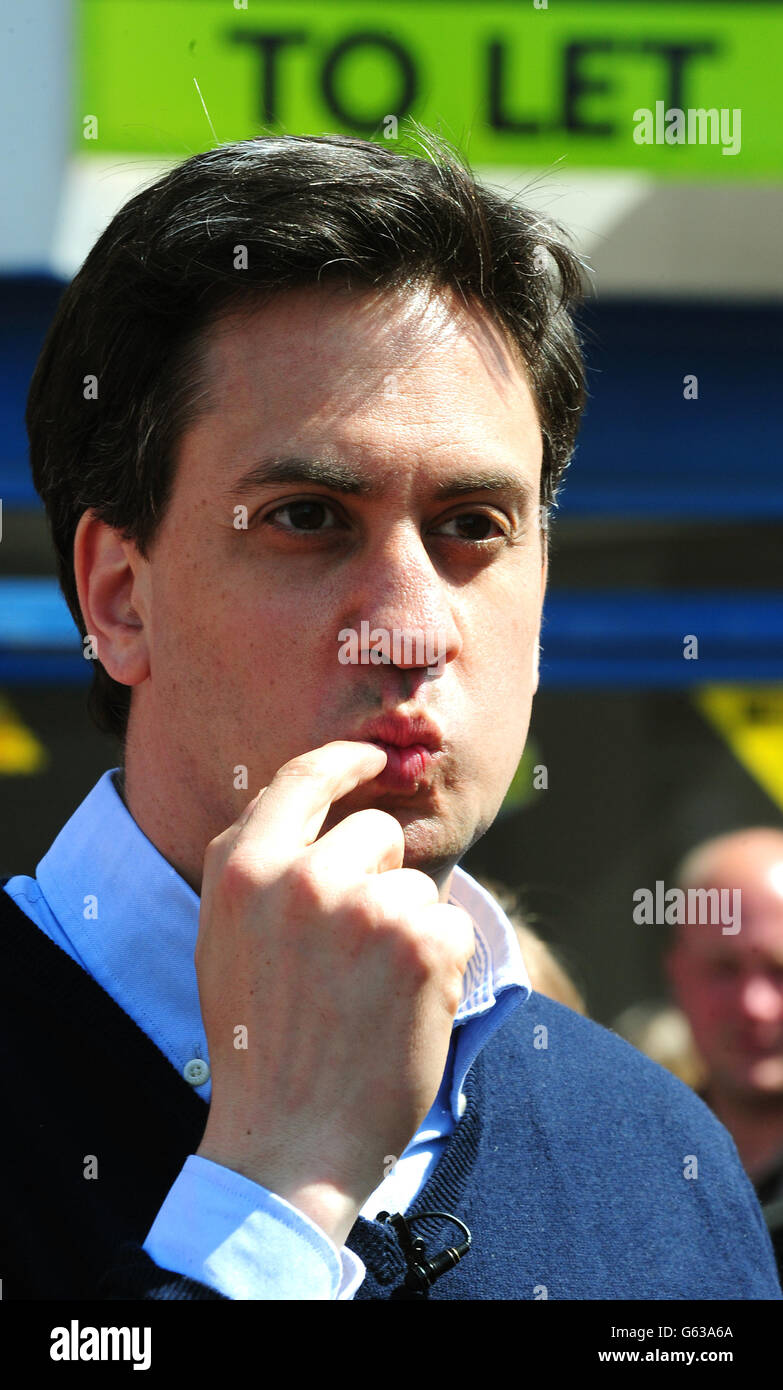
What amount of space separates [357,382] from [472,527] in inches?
9.1

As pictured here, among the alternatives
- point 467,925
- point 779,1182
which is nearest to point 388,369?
point 467,925

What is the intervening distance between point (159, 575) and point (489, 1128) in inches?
32.8

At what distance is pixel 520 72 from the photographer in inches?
209

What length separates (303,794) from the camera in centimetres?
148

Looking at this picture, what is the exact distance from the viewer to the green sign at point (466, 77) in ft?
16.6

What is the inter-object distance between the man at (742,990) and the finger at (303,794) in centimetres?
252

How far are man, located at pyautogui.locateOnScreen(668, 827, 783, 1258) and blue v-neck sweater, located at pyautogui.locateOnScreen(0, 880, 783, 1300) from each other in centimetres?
164

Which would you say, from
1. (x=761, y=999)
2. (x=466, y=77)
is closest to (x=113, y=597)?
(x=761, y=999)

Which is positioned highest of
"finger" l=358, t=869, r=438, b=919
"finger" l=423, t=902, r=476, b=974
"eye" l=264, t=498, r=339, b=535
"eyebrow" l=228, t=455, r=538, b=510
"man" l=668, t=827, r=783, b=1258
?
"eyebrow" l=228, t=455, r=538, b=510

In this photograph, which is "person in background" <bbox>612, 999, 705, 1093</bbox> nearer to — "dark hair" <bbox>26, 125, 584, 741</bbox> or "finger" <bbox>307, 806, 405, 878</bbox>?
"dark hair" <bbox>26, 125, 584, 741</bbox>

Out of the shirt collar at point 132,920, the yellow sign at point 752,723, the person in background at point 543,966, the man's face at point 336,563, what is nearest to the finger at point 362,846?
the man's face at point 336,563

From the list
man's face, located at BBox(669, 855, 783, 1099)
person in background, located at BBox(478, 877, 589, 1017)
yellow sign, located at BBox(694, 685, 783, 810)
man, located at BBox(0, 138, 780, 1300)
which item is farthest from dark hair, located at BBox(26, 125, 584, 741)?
yellow sign, located at BBox(694, 685, 783, 810)

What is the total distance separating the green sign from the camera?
16.6ft

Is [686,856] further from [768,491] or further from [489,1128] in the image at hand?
[489,1128]
